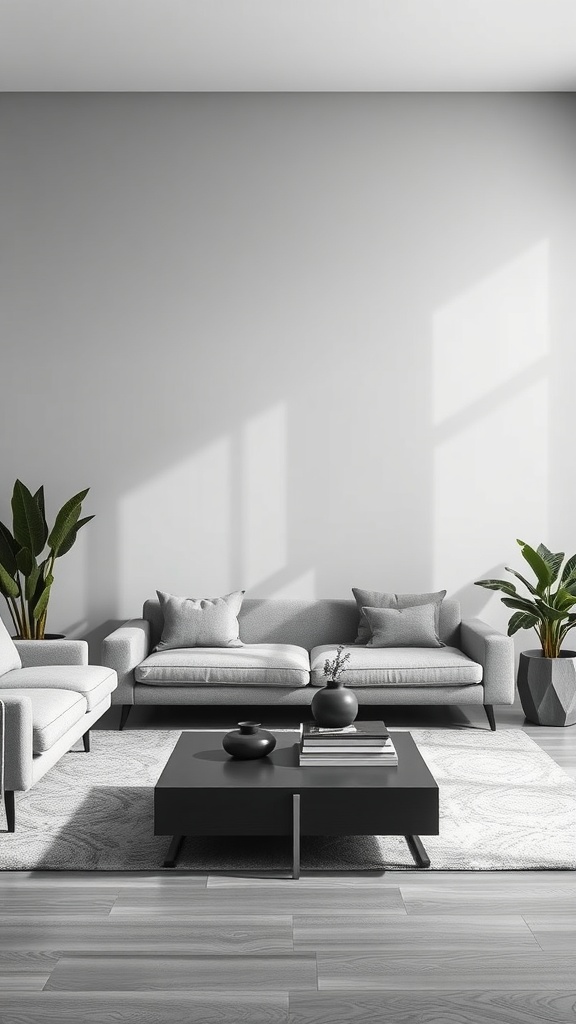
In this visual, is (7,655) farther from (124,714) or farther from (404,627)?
(404,627)

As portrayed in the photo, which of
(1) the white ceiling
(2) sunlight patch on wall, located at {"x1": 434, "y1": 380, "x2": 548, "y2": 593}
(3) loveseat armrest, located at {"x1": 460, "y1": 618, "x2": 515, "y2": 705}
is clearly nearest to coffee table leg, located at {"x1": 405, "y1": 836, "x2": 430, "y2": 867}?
(3) loveseat armrest, located at {"x1": 460, "y1": 618, "x2": 515, "y2": 705}

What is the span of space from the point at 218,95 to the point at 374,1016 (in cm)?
530

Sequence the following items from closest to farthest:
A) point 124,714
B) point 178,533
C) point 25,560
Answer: point 124,714 → point 25,560 → point 178,533

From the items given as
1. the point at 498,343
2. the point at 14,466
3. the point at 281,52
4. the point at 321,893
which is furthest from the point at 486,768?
the point at 281,52

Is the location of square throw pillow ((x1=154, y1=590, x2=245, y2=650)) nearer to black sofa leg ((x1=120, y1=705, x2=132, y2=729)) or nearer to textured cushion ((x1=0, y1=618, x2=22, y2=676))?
black sofa leg ((x1=120, y1=705, x2=132, y2=729))

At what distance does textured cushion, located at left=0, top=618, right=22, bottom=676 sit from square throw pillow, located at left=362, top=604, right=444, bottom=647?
75.7 inches

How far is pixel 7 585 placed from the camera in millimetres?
5195

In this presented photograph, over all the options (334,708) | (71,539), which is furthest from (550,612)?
(71,539)

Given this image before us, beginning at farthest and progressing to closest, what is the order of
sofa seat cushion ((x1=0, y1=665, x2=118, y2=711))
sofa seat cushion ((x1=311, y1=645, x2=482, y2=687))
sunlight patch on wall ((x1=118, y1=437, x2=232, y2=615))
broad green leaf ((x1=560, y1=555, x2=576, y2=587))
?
sunlight patch on wall ((x1=118, y1=437, x2=232, y2=615))
broad green leaf ((x1=560, y1=555, x2=576, y2=587))
sofa seat cushion ((x1=311, y1=645, x2=482, y2=687))
sofa seat cushion ((x1=0, y1=665, x2=118, y2=711))

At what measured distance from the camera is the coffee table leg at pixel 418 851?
118 inches

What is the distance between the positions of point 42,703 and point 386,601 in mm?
2358

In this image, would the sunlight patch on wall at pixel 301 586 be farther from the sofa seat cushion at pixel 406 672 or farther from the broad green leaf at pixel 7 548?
the broad green leaf at pixel 7 548

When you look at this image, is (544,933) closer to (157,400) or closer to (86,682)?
(86,682)

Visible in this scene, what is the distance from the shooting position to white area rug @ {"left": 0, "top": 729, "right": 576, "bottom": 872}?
3031mm
